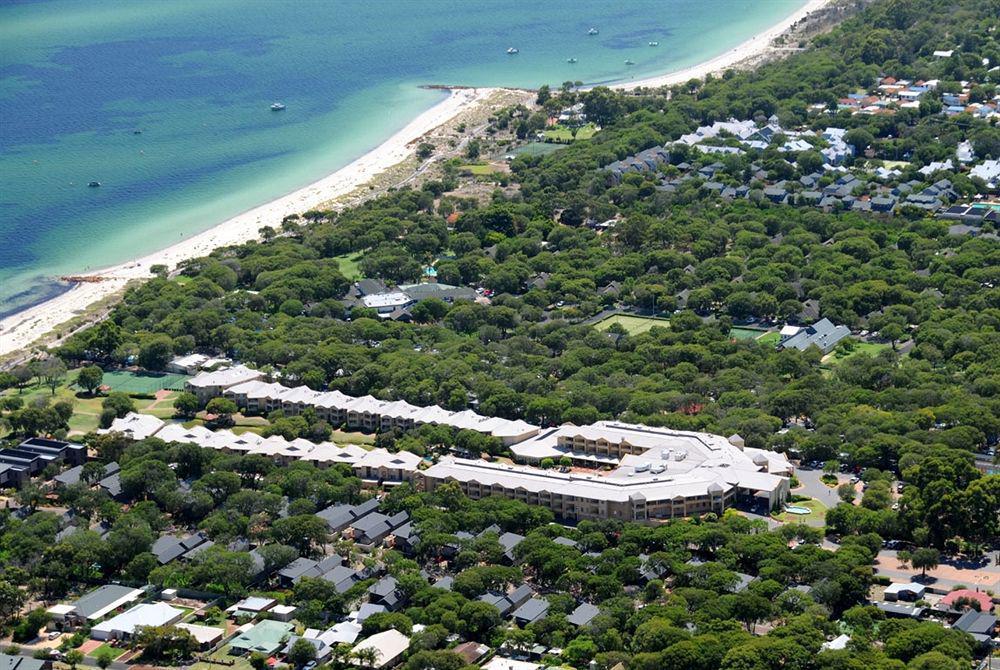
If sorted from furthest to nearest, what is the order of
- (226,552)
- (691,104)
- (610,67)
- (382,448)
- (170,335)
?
(610,67) → (691,104) → (170,335) → (382,448) → (226,552)

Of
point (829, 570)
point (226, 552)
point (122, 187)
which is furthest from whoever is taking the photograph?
point (122, 187)

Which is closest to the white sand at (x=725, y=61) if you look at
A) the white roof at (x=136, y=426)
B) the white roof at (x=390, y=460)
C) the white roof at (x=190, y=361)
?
the white roof at (x=190, y=361)

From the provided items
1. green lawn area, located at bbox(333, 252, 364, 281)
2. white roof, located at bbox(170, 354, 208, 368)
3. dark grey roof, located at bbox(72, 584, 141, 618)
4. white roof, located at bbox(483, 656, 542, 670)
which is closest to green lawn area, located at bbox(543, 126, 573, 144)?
green lawn area, located at bbox(333, 252, 364, 281)

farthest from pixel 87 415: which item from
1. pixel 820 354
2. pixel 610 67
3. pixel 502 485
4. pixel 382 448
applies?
pixel 610 67

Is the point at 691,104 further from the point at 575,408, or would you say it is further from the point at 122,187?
Result: the point at 575,408

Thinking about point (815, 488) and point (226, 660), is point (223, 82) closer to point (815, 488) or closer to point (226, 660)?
point (815, 488)

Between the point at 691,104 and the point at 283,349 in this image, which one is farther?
the point at 691,104
